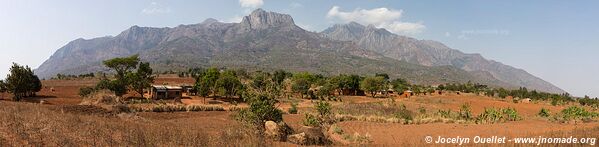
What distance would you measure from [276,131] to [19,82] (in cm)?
4629

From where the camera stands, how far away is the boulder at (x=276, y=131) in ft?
50.1

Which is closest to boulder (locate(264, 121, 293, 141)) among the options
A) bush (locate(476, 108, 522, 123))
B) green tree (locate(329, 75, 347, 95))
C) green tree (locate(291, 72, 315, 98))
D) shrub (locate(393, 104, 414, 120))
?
shrub (locate(393, 104, 414, 120))

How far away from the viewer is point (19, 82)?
161 feet

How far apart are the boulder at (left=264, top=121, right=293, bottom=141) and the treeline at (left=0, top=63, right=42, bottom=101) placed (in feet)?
147

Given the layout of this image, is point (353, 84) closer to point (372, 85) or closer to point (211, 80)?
point (372, 85)

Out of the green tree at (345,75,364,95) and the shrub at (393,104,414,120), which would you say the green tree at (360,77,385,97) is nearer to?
the green tree at (345,75,364,95)

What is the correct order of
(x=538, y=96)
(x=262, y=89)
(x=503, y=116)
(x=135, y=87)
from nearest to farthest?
(x=262, y=89) < (x=503, y=116) < (x=135, y=87) < (x=538, y=96)

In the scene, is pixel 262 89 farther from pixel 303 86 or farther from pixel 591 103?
pixel 591 103

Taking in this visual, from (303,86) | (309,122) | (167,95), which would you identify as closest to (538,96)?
(303,86)

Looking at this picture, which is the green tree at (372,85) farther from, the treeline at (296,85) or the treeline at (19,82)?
the treeline at (19,82)

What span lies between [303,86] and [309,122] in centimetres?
4878

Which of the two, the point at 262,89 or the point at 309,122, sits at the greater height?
the point at 262,89

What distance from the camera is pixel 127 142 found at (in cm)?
945

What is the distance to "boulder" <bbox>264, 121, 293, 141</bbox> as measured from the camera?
15273 millimetres
